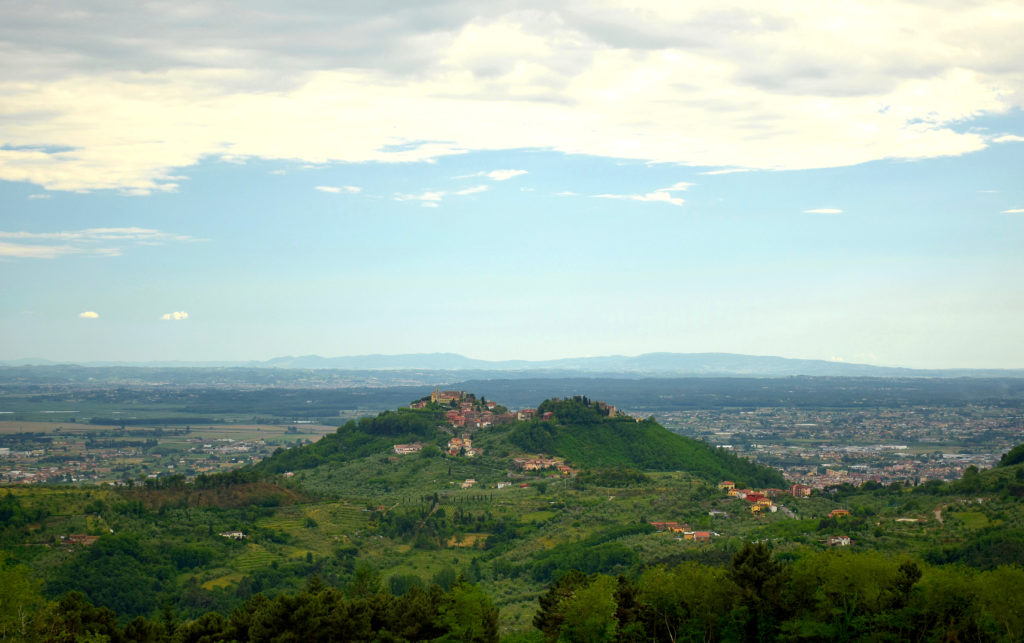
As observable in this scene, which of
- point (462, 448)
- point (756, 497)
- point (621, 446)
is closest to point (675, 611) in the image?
point (756, 497)

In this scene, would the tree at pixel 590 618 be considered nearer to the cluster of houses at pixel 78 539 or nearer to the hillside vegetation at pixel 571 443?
the cluster of houses at pixel 78 539

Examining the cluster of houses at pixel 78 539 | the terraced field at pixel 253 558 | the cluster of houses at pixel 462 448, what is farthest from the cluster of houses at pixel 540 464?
the cluster of houses at pixel 78 539

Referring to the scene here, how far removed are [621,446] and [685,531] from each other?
6145 cm

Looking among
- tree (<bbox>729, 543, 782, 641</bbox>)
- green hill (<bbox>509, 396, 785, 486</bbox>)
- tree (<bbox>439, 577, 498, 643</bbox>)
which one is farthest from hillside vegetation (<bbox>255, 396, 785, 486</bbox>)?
tree (<bbox>439, 577, 498, 643</bbox>)

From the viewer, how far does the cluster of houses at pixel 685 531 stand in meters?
84.6

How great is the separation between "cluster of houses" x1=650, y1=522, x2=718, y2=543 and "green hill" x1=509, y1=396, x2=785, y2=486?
127ft

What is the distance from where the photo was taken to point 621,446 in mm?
151000

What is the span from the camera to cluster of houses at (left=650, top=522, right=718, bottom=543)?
84625 mm

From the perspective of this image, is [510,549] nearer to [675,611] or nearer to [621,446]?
[675,611]

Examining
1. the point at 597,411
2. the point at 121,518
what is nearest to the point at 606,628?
the point at 121,518

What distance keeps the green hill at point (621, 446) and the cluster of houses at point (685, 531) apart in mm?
38578

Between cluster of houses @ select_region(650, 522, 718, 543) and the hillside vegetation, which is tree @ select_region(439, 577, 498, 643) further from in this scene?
the hillside vegetation

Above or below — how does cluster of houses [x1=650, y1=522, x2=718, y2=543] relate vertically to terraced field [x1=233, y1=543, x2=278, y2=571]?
above

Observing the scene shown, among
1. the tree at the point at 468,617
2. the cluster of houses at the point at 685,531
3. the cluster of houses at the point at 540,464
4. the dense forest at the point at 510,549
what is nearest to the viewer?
the dense forest at the point at 510,549
